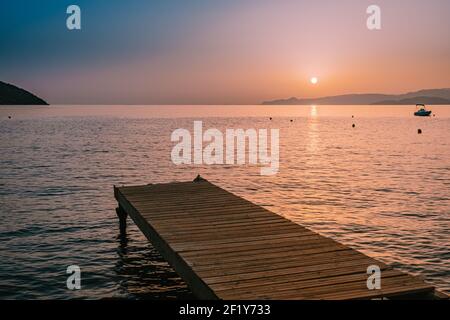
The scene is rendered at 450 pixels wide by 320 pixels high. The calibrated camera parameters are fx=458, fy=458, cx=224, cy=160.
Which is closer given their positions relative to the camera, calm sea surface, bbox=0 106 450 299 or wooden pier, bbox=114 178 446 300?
wooden pier, bbox=114 178 446 300

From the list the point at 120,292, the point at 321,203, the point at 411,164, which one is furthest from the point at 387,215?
the point at 411,164

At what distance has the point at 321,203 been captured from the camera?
25.9 metres

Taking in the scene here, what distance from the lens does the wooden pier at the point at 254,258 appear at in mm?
8008

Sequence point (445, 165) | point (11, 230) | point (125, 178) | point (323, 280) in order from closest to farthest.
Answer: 1. point (323, 280)
2. point (11, 230)
3. point (125, 178)
4. point (445, 165)

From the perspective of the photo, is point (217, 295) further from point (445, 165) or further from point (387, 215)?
point (445, 165)

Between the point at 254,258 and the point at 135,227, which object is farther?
the point at 135,227

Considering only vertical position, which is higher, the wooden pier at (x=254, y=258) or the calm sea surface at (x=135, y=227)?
the wooden pier at (x=254, y=258)

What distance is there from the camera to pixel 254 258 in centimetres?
973

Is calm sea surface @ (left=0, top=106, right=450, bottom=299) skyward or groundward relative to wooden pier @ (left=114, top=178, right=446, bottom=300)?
groundward

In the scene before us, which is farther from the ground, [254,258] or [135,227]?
[254,258]

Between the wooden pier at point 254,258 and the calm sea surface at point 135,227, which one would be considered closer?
the wooden pier at point 254,258

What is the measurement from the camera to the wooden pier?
8008mm

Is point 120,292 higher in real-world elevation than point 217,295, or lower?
lower
